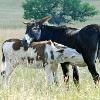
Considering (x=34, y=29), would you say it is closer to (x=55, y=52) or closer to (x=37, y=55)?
(x=37, y=55)

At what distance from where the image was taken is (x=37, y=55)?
980cm

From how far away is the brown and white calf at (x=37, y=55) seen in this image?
9.62 m

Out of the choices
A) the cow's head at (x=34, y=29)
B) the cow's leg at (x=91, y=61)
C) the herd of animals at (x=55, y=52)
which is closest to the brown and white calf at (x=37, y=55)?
the herd of animals at (x=55, y=52)

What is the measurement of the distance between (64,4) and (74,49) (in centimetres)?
5319

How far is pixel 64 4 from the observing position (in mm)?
62562

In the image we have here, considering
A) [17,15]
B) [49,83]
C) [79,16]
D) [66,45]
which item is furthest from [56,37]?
[17,15]

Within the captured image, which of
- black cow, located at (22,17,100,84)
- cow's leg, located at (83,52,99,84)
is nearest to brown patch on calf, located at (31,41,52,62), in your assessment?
black cow, located at (22,17,100,84)

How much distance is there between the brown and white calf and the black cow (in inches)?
10.7

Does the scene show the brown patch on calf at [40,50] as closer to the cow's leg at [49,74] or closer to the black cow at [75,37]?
the cow's leg at [49,74]

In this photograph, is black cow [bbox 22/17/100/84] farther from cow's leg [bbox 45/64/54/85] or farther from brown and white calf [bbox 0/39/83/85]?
cow's leg [bbox 45/64/54/85]

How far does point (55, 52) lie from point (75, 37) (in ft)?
2.17

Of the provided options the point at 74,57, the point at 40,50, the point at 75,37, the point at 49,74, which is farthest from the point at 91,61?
the point at 40,50

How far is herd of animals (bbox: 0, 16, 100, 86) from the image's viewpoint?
958cm

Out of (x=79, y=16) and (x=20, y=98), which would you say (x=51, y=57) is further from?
(x=79, y=16)
